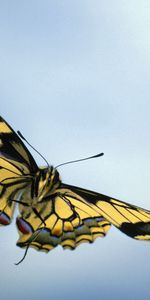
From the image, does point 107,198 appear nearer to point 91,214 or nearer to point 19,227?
point 91,214

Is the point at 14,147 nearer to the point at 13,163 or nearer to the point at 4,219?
the point at 13,163

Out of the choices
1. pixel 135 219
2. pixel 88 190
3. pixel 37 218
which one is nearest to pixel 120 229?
pixel 135 219

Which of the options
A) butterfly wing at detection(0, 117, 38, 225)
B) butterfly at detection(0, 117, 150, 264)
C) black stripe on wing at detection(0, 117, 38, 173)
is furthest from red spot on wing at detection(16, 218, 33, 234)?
black stripe on wing at detection(0, 117, 38, 173)

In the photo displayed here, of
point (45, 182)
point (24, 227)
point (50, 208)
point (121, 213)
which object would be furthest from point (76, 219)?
point (45, 182)

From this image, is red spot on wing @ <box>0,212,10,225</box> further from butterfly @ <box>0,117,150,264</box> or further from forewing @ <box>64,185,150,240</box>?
forewing @ <box>64,185,150,240</box>

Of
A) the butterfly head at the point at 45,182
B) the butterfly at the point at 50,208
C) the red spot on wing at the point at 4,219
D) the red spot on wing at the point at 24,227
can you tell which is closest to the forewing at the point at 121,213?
the butterfly at the point at 50,208

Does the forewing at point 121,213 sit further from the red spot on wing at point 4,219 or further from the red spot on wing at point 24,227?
the red spot on wing at point 4,219

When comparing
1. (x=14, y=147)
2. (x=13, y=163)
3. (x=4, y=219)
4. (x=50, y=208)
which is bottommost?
(x=4, y=219)
